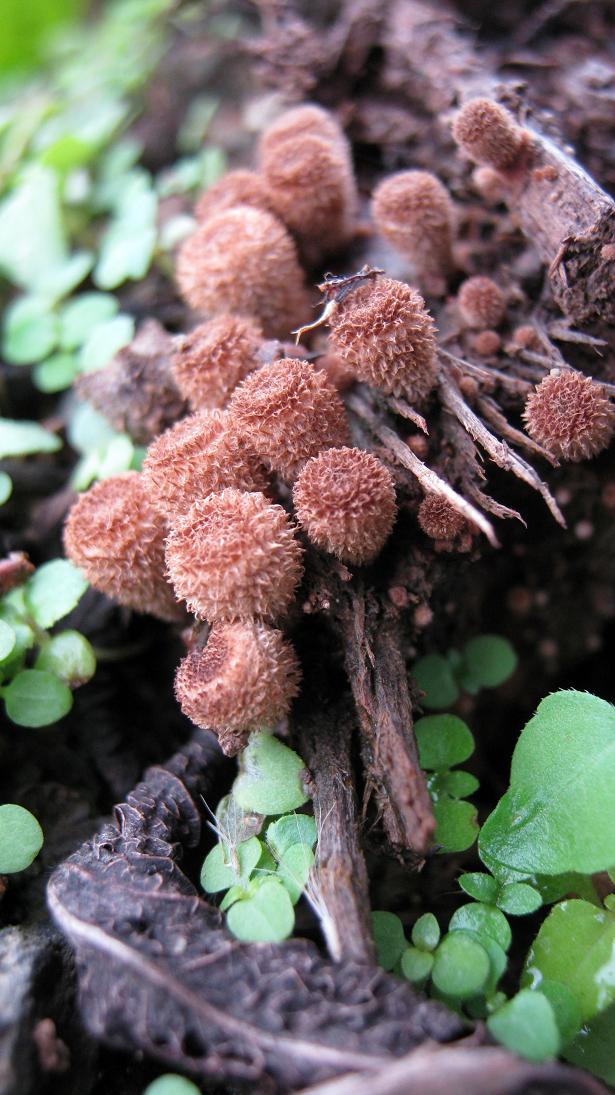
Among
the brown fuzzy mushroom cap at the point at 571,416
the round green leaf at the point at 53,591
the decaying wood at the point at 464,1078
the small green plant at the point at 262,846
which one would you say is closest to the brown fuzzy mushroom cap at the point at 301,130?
the brown fuzzy mushroom cap at the point at 571,416

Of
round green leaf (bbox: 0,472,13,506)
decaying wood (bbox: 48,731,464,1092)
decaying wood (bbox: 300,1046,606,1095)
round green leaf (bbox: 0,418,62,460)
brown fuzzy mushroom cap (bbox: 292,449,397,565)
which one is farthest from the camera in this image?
round green leaf (bbox: 0,418,62,460)

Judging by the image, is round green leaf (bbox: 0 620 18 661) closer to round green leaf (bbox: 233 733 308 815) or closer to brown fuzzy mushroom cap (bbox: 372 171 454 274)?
round green leaf (bbox: 233 733 308 815)

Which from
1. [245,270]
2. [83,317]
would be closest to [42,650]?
[245,270]

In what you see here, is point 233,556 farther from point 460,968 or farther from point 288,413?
point 460,968

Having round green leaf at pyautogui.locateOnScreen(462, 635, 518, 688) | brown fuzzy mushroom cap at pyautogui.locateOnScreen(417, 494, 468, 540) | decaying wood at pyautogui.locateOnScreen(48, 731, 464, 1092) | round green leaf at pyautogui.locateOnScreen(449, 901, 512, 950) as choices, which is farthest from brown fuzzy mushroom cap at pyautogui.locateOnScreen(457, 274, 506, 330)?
decaying wood at pyautogui.locateOnScreen(48, 731, 464, 1092)

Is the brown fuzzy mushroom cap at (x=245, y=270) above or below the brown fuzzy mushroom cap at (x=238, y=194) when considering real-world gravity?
below

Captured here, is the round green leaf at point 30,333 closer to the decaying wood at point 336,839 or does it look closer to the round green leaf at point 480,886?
the decaying wood at point 336,839
